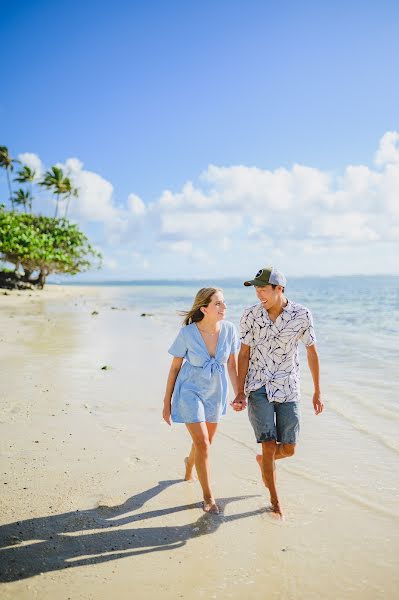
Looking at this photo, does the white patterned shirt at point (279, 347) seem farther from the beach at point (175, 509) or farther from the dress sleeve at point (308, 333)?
the beach at point (175, 509)

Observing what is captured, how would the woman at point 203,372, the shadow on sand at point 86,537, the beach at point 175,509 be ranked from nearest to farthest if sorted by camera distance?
the beach at point 175,509 → the shadow on sand at point 86,537 → the woman at point 203,372

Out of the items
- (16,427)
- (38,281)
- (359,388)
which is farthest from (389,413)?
(38,281)

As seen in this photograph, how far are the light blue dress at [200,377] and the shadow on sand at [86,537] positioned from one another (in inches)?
34.9

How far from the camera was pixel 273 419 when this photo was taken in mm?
4129

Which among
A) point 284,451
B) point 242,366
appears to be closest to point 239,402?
point 242,366

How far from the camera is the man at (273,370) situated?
4.11m

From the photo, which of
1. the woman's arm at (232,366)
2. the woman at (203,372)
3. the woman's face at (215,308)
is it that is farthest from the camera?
the woman's arm at (232,366)

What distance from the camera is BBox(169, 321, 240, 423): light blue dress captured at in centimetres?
425

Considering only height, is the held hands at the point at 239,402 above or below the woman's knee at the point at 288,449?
above

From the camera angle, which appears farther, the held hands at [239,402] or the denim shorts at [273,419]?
the held hands at [239,402]

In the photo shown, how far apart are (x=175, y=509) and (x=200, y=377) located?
123 centimetres

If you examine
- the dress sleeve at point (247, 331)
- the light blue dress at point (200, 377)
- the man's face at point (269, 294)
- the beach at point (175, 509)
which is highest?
the man's face at point (269, 294)

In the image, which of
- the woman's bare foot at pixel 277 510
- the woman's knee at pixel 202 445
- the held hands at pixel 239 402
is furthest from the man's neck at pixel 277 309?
the woman's bare foot at pixel 277 510

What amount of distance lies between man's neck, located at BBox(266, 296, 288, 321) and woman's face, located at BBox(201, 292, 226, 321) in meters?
0.43
